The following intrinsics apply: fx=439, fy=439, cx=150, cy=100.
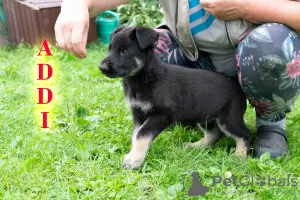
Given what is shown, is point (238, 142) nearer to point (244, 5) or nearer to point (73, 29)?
point (244, 5)

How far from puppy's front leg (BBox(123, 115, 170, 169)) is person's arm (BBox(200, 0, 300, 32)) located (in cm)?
77

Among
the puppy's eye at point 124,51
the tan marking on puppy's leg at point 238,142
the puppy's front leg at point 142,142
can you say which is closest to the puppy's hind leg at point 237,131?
the tan marking on puppy's leg at point 238,142

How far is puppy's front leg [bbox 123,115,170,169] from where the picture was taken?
2.55 metres

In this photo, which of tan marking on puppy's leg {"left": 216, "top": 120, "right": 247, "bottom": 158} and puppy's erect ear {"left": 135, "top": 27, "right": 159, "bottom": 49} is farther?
tan marking on puppy's leg {"left": 216, "top": 120, "right": 247, "bottom": 158}

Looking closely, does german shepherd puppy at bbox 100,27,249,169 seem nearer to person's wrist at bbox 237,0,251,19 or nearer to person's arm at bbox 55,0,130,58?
person's arm at bbox 55,0,130,58

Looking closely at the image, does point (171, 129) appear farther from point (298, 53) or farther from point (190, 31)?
point (298, 53)

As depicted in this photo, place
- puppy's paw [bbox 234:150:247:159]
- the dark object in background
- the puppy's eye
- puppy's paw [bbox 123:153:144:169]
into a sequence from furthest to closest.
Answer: the dark object in background, puppy's paw [bbox 234:150:247:159], the puppy's eye, puppy's paw [bbox 123:153:144:169]

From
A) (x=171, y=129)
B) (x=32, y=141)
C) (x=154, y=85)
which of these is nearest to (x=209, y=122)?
(x=171, y=129)

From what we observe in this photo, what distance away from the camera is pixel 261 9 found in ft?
8.67

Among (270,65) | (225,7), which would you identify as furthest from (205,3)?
(270,65)

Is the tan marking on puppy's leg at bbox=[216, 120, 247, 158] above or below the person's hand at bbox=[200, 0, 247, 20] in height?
below

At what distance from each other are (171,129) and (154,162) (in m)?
0.65

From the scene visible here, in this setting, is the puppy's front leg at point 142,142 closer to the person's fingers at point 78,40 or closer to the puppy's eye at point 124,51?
the puppy's eye at point 124,51

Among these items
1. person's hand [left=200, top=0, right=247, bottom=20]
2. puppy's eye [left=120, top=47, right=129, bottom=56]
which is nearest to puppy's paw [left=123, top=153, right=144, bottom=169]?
puppy's eye [left=120, top=47, right=129, bottom=56]
